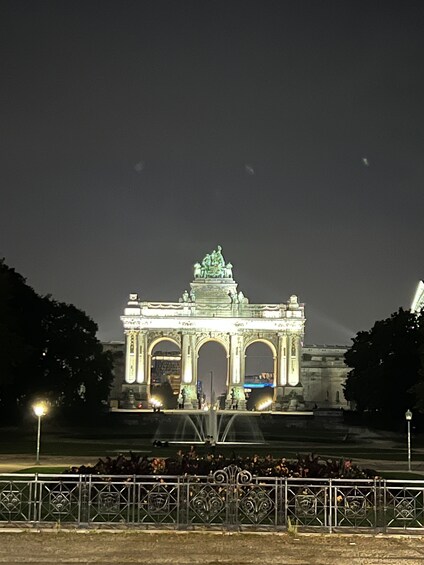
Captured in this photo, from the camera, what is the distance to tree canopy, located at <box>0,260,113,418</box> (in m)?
68.7

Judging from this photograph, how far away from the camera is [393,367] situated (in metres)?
77.4

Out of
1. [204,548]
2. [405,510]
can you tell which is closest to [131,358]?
[405,510]

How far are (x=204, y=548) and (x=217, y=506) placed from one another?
2.53 m

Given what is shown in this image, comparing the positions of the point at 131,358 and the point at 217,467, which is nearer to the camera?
the point at 217,467

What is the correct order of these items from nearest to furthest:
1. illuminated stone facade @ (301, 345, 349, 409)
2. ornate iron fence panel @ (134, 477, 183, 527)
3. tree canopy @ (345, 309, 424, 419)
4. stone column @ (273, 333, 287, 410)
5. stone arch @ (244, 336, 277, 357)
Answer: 1. ornate iron fence panel @ (134, 477, 183, 527)
2. tree canopy @ (345, 309, 424, 419)
3. stone column @ (273, 333, 287, 410)
4. stone arch @ (244, 336, 277, 357)
5. illuminated stone facade @ (301, 345, 349, 409)

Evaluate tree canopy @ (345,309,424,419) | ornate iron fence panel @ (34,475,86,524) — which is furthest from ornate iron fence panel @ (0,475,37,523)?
tree canopy @ (345,309,424,419)

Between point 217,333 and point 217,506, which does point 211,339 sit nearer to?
point 217,333

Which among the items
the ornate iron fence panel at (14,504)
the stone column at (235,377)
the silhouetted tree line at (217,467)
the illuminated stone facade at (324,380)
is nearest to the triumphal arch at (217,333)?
the stone column at (235,377)

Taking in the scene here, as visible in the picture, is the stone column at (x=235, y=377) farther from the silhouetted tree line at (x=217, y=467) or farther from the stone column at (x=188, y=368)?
the silhouetted tree line at (x=217, y=467)

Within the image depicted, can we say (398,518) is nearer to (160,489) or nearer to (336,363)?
(160,489)

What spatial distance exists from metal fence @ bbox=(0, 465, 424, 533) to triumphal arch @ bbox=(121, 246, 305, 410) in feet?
367

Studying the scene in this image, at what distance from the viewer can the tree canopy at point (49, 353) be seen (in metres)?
68.7

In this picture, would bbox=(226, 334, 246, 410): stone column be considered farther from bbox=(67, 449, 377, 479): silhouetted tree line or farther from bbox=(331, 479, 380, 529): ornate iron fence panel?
bbox=(331, 479, 380, 529): ornate iron fence panel

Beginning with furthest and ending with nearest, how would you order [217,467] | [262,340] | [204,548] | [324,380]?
[324,380]
[262,340]
[217,467]
[204,548]
